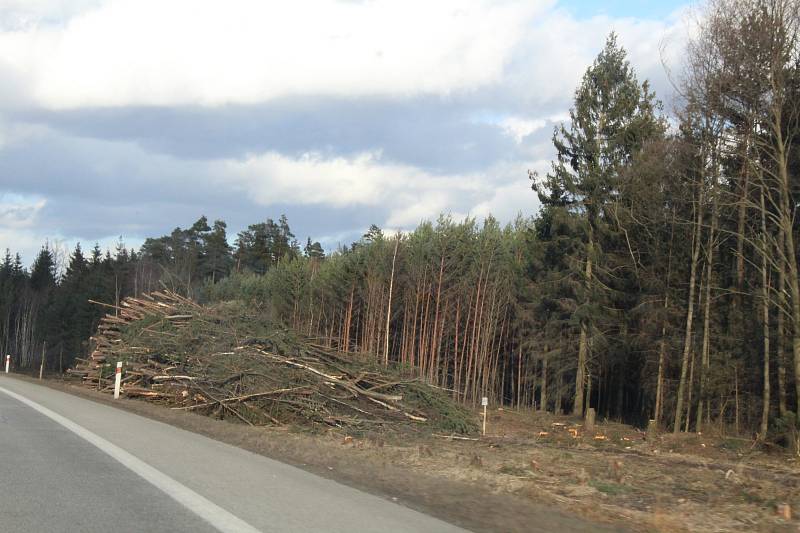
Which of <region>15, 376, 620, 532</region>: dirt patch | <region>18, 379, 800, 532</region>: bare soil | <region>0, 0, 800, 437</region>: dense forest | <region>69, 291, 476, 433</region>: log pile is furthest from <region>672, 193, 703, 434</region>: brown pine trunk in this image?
<region>15, 376, 620, 532</region>: dirt patch

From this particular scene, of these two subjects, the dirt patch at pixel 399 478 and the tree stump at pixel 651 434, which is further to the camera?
the tree stump at pixel 651 434

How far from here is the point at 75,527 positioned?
6.73 meters

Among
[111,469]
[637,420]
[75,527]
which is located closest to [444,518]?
[75,527]

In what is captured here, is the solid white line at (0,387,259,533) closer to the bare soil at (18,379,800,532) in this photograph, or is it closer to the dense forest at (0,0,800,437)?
the bare soil at (18,379,800,532)

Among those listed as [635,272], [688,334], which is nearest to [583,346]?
[635,272]

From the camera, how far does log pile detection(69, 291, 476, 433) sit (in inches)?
765

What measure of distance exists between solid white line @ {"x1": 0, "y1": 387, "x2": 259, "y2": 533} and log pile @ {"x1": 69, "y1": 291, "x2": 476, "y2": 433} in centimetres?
647

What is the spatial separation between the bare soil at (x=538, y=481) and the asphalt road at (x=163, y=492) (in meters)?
→ 0.89

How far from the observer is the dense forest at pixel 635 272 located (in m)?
23.9

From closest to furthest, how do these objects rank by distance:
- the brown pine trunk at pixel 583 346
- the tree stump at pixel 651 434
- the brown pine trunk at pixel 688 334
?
the tree stump at pixel 651 434
the brown pine trunk at pixel 688 334
the brown pine trunk at pixel 583 346

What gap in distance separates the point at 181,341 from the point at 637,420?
28.0 m

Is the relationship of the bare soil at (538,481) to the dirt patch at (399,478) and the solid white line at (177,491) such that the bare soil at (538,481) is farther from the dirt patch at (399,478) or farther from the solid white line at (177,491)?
the solid white line at (177,491)

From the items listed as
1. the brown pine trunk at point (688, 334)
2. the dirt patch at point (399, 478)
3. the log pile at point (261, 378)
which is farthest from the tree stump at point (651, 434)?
the dirt patch at point (399, 478)

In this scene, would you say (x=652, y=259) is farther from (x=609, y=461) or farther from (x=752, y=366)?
(x=609, y=461)
